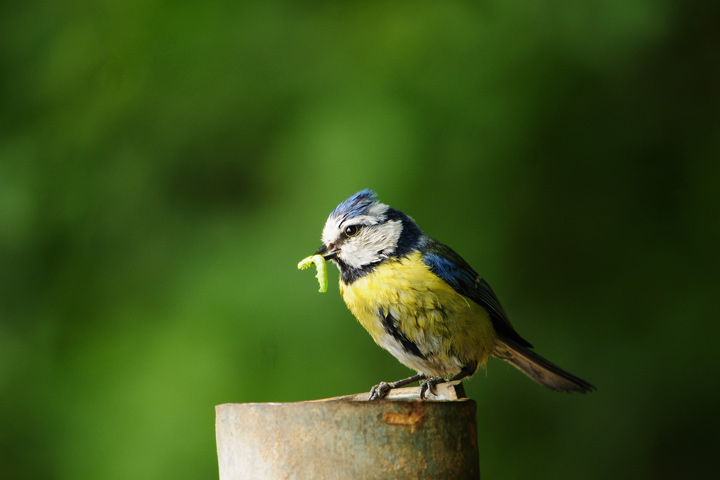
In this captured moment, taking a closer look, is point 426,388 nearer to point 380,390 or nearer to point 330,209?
point 380,390

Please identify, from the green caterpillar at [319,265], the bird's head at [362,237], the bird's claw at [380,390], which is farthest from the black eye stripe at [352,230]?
the bird's claw at [380,390]

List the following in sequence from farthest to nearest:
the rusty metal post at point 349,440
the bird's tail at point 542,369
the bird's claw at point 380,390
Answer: the bird's tail at point 542,369
the bird's claw at point 380,390
the rusty metal post at point 349,440

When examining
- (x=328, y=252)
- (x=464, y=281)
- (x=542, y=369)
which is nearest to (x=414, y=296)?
(x=464, y=281)

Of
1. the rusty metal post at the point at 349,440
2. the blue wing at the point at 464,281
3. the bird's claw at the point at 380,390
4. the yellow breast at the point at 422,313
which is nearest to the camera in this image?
the rusty metal post at the point at 349,440

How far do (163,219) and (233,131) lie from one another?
447 mm

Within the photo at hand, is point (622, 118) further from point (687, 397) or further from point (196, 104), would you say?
point (196, 104)

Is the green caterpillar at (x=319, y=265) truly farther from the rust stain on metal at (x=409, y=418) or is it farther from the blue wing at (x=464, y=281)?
the rust stain on metal at (x=409, y=418)

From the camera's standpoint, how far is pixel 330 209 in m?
2.67

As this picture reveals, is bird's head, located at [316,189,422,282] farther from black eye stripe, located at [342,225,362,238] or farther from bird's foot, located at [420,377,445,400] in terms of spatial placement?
bird's foot, located at [420,377,445,400]

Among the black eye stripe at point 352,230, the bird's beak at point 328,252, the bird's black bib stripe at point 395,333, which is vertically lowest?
the bird's black bib stripe at point 395,333

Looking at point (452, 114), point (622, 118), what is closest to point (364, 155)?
point (452, 114)

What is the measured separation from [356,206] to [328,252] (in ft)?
0.55

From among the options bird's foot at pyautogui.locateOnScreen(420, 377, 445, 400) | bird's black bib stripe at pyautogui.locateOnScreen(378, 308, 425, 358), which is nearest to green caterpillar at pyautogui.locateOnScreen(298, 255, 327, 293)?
bird's black bib stripe at pyautogui.locateOnScreen(378, 308, 425, 358)

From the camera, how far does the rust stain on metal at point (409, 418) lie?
1292 millimetres
